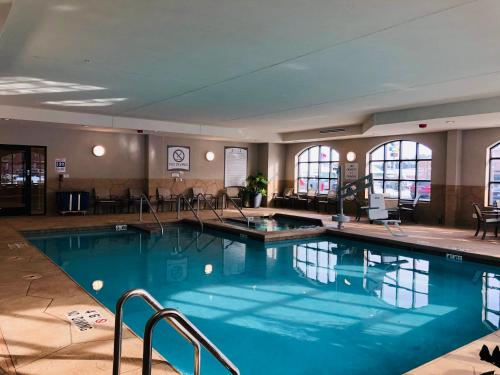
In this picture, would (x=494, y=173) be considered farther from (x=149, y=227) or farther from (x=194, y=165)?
(x=194, y=165)

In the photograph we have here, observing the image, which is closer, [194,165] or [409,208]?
[409,208]

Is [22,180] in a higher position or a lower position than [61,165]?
lower

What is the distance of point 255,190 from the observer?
15180 millimetres

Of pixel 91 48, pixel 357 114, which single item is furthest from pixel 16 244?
pixel 357 114

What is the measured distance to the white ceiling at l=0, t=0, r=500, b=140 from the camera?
3.76 m

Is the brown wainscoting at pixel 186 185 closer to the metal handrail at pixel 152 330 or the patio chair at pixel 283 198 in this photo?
the patio chair at pixel 283 198

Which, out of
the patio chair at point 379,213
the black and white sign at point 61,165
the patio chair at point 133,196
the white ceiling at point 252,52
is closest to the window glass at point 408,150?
the patio chair at point 379,213

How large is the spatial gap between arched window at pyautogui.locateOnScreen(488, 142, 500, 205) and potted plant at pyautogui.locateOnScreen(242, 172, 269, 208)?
754 centimetres

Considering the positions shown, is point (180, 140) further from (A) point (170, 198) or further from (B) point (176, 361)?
(B) point (176, 361)

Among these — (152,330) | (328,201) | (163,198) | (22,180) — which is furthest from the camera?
(328,201)

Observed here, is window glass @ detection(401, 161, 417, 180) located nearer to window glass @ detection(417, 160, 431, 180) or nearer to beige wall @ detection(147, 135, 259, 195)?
window glass @ detection(417, 160, 431, 180)

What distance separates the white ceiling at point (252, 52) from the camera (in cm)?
376

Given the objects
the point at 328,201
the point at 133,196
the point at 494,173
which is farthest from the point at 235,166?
the point at 494,173

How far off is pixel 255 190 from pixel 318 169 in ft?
8.16
